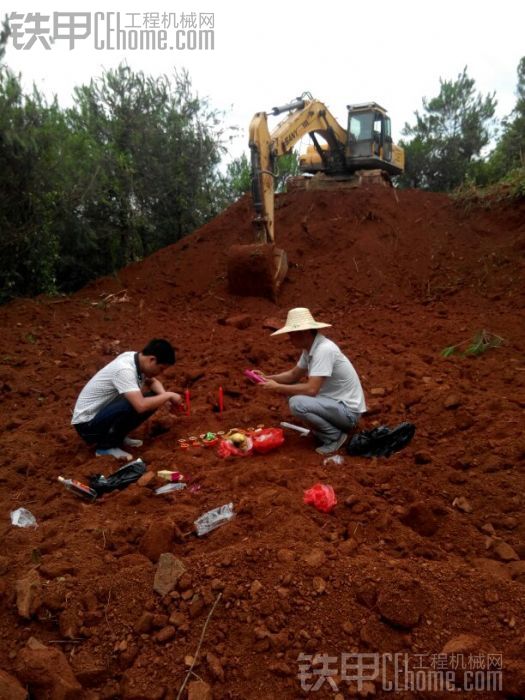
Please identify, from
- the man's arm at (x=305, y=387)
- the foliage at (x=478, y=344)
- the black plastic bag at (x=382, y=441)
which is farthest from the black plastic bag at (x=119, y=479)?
the foliage at (x=478, y=344)

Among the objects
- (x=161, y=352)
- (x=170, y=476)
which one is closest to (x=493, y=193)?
(x=161, y=352)

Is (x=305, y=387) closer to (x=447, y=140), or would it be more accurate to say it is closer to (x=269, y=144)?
(x=269, y=144)

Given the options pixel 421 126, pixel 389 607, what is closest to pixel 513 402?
pixel 389 607

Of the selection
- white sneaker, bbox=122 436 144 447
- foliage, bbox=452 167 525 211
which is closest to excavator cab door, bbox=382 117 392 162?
foliage, bbox=452 167 525 211

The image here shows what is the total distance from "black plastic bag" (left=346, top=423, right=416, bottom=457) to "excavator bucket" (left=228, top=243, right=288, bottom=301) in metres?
5.52

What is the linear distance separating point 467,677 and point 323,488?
127cm

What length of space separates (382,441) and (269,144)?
6.25m

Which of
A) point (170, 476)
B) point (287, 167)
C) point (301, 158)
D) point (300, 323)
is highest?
point (287, 167)

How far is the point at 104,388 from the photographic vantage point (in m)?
4.12

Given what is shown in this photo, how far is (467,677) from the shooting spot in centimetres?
194

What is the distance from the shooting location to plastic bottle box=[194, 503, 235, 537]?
112 inches

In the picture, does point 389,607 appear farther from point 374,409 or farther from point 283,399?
point 283,399

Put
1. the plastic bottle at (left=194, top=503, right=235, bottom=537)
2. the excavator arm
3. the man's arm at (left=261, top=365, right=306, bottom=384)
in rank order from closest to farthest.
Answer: the plastic bottle at (left=194, top=503, right=235, bottom=537) < the man's arm at (left=261, top=365, right=306, bottom=384) < the excavator arm

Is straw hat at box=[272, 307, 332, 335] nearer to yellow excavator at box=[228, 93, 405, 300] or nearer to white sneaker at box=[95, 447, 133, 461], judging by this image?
white sneaker at box=[95, 447, 133, 461]
